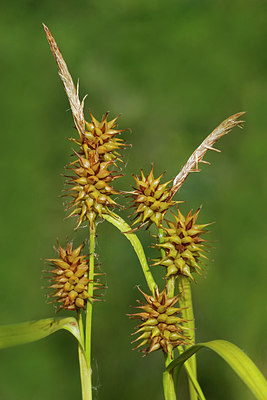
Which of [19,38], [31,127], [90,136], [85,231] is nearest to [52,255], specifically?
[85,231]

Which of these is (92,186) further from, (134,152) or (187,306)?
(134,152)

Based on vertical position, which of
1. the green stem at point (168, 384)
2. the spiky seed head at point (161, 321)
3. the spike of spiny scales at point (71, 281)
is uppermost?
the spike of spiny scales at point (71, 281)

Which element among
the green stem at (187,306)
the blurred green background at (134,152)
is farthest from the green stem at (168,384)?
the blurred green background at (134,152)

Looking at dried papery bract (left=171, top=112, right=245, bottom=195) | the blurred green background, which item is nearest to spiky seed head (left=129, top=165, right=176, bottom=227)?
dried papery bract (left=171, top=112, right=245, bottom=195)

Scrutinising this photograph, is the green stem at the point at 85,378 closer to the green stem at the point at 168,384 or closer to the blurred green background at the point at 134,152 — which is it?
the green stem at the point at 168,384

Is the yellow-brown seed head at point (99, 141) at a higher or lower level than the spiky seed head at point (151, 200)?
higher

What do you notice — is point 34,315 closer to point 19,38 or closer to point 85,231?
point 85,231

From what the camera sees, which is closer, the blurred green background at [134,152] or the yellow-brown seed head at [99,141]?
the yellow-brown seed head at [99,141]
